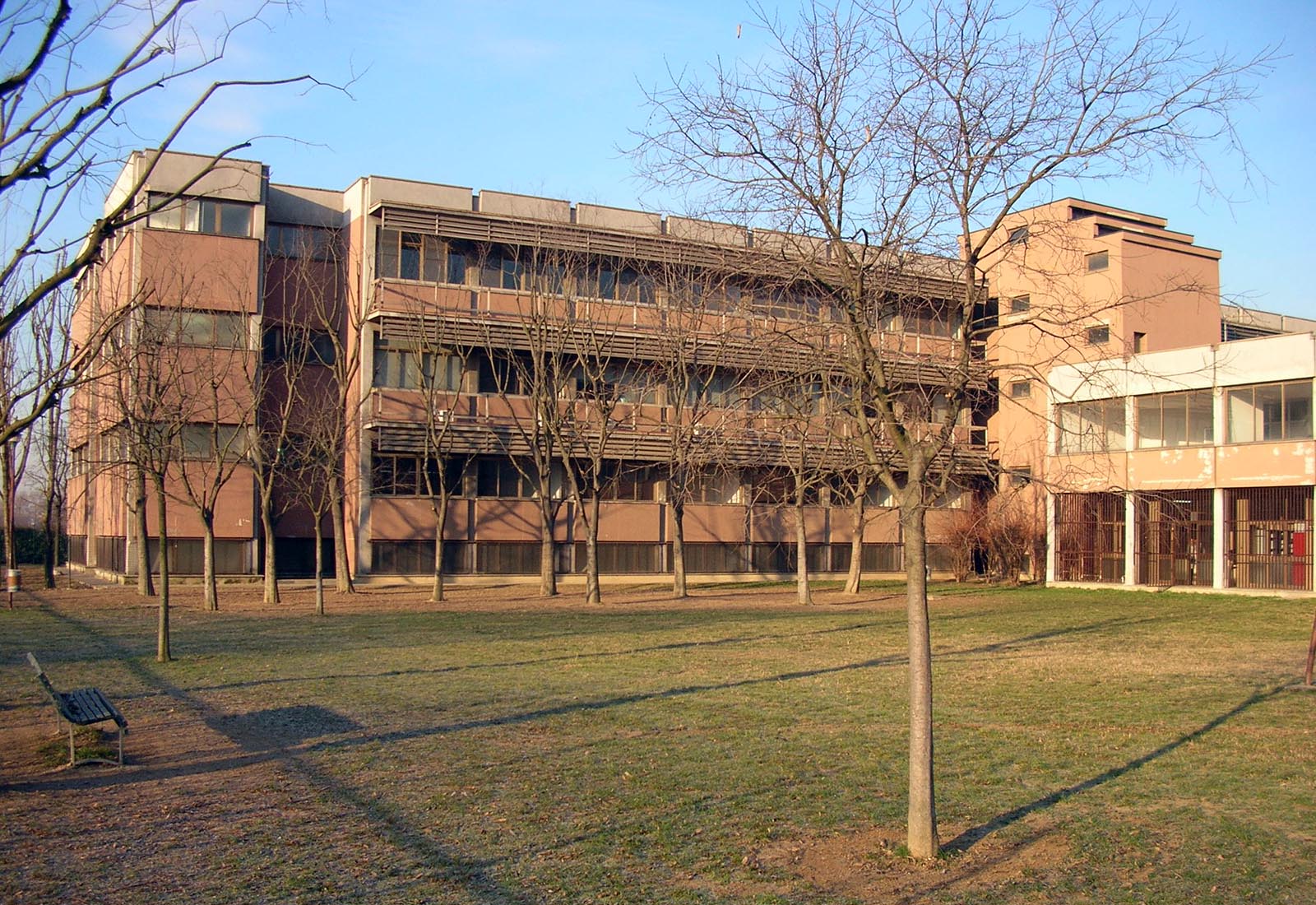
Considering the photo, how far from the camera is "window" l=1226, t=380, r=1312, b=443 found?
36.1 m

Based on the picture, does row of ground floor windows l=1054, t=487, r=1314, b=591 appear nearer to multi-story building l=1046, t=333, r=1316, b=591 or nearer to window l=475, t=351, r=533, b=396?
multi-story building l=1046, t=333, r=1316, b=591

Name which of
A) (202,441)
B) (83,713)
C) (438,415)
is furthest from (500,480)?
(83,713)

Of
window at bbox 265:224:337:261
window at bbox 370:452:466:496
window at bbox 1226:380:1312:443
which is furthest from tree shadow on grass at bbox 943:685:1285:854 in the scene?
window at bbox 265:224:337:261

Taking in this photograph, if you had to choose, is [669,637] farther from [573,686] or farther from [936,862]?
[936,862]

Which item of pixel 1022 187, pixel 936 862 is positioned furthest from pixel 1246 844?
pixel 1022 187

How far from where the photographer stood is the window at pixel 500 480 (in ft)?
144

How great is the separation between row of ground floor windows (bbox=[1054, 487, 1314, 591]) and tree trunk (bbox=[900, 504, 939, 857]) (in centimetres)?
2740

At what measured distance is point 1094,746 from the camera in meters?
12.1

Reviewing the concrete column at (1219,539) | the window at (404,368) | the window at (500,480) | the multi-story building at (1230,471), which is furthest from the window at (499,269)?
the concrete column at (1219,539)

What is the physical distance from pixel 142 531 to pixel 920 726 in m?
28.9

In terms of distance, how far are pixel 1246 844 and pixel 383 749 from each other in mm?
7792

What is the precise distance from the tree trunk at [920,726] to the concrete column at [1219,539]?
3447 centimetres

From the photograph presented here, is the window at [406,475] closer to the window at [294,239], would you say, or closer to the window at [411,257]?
the window at [411,257]

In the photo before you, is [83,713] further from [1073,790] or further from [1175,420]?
[1175,420]
